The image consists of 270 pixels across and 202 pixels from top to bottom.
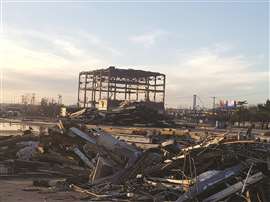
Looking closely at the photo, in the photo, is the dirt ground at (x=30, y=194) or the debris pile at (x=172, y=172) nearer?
the debris pile at (x=172, y=172)

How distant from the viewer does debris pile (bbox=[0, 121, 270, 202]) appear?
10.2 metres

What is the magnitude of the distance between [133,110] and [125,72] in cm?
2820

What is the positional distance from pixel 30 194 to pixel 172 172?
10.8 feet

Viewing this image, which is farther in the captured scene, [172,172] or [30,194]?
A: [172,172]

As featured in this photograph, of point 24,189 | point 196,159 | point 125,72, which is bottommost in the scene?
point 24,189

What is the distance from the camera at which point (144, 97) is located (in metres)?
74.7

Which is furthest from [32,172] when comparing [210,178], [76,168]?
[210,178]

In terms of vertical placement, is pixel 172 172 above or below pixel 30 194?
above

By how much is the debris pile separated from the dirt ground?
40cm

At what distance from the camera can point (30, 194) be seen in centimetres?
1155

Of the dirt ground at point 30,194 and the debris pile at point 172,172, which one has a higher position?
the debris pile at point 172,172

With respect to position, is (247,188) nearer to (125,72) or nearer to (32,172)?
(32,172)

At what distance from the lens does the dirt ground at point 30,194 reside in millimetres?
10898

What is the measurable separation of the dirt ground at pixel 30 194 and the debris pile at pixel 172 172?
1.30 feet
